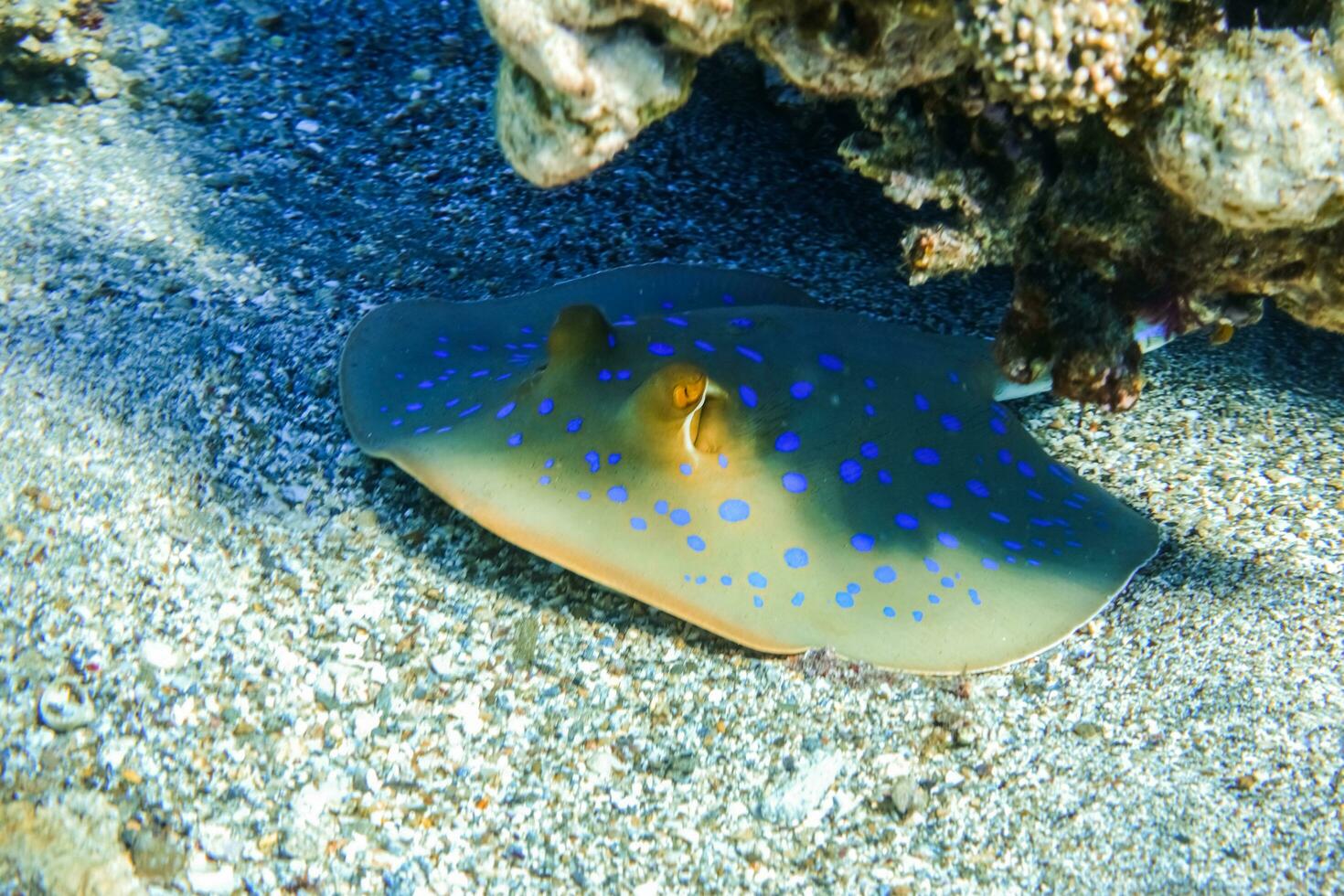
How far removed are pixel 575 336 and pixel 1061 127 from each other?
1.81 meters

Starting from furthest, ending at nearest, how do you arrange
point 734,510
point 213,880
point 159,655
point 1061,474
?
point 1061,474, point 734,510, point 159,655, point 213,880

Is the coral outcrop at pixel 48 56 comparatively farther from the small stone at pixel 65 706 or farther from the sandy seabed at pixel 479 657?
the small stone at pixel 65 706

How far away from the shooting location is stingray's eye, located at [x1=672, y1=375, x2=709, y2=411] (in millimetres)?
3186

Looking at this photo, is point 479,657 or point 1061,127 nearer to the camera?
point 1061,127

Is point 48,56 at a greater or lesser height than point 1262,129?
lesser

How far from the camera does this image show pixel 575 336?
3.46 m

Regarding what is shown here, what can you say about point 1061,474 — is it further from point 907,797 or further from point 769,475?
point 907,797

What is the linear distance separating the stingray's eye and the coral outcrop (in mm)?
4877

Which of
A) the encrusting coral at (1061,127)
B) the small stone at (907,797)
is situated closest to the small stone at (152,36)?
the encrusting coral at (1061,127)

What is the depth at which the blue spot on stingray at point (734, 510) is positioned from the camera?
326 cm

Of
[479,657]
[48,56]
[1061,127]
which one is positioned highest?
[1061,127]

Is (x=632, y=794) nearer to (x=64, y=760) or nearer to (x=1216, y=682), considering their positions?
(x=64, y=760)

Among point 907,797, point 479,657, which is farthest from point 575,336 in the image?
point 907,797

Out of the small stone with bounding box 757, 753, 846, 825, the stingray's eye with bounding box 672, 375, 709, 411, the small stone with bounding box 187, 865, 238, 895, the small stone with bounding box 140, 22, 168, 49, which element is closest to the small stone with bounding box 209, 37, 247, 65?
the small stone with bounding box 140, 22, 168, 49
